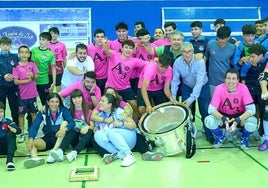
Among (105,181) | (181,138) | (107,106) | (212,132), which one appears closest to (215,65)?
(212,132)

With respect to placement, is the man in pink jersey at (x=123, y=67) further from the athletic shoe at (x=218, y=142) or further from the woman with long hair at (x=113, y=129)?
the athletic shoe at (x=218, y=142)

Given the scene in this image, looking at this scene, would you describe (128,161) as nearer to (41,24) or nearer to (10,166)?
(10,166)

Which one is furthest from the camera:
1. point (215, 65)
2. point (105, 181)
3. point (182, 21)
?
point (182, 21)

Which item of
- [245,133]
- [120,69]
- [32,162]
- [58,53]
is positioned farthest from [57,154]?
[58,53]

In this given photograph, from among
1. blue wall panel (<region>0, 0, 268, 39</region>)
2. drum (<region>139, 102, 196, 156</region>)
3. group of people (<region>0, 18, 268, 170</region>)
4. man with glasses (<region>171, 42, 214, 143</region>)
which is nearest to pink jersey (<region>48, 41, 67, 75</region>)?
group of people (<region>0, 18, 268, 170</region>)

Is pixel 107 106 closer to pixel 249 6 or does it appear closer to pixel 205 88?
pixel 205 88

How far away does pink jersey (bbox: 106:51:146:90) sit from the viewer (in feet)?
15.3

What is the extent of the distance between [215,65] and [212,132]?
36.2 inches

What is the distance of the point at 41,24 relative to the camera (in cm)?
845

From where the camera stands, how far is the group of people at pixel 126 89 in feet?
13.5

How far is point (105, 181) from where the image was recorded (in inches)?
133

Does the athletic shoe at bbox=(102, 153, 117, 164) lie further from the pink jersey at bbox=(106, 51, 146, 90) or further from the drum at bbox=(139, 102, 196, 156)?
the pink jersey at bbox=(106, 51, 146, 90)

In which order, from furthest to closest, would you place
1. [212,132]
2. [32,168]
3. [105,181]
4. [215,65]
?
[215,65] → [212,132] → [32,168] → [105,181]

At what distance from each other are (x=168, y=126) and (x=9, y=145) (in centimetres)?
176
